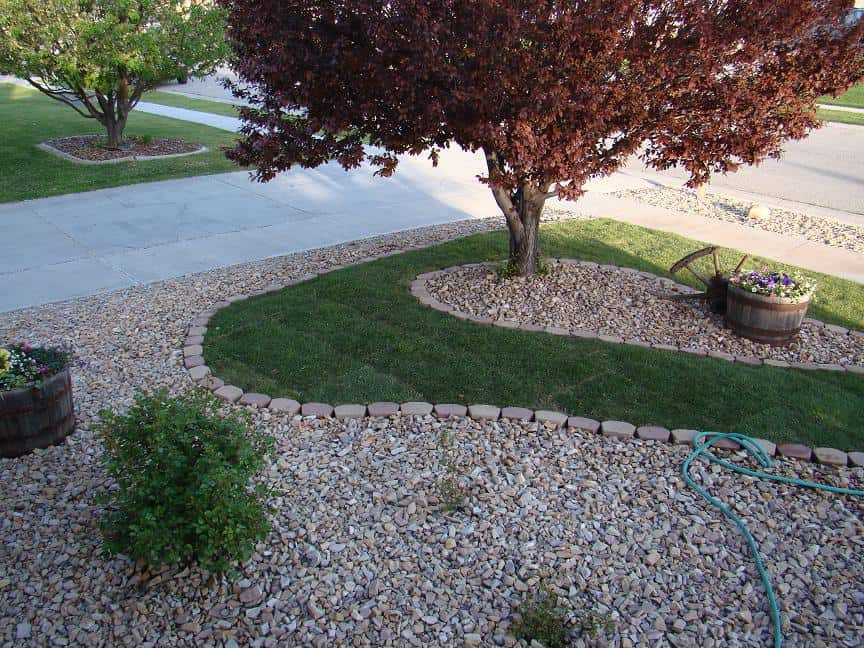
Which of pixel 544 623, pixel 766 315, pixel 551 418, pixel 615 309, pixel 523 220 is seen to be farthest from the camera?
pixel 523 220

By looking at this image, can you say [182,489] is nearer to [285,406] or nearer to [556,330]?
[285,406]

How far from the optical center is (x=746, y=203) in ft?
34.2

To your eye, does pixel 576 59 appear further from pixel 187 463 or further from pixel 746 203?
pixel 746 203

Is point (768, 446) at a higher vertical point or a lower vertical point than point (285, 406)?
higher

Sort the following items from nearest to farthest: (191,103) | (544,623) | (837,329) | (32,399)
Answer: (544,623) → (32,399) → (837,329) → (191,103)

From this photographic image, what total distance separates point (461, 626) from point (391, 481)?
41.8 inches

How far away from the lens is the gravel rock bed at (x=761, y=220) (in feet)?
29.2

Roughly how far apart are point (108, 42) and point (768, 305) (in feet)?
32.9

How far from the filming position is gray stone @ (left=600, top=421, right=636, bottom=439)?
14.6 ft

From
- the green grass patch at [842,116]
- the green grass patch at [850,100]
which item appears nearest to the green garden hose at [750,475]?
the green grass patch at [842,116]

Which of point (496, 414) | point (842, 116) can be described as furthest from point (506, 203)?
point (842, 116)

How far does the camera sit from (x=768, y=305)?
5.47 m

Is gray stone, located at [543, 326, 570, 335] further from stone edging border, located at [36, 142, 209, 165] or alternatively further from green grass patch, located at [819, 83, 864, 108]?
green grass patch, located at [819, 83, 864, 108]

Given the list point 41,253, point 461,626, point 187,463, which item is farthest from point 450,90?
point 41,253
